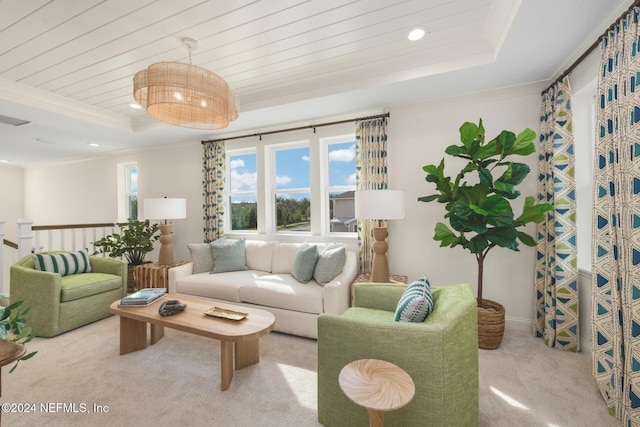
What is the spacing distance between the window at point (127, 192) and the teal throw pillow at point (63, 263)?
2130 millimetres

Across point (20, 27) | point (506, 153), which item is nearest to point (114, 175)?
point (20, 27)

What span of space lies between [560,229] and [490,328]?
1.06 metres

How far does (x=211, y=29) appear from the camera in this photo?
2.06 metres

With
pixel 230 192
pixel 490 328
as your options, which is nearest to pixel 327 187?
pixel 230 192

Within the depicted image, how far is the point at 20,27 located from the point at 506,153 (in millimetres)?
3861

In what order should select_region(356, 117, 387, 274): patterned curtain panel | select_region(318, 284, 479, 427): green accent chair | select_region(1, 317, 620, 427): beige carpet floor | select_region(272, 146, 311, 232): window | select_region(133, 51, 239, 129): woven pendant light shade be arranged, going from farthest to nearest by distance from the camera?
select_region(272, 146, 311, 232): window < select_region(356, 117, 387, 274): patterned curtain panel < select_region(133, 51, 239, 129): woven pendant light shade < select_region(1, 317, 620, 427): beige carpet floor < select_region(318, 284, 479, 427): green accent chair

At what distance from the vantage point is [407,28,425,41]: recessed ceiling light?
2.09 m

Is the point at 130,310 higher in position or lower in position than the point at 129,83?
lower

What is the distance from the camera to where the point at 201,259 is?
3.60m

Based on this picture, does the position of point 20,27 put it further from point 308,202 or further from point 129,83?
point 308,202

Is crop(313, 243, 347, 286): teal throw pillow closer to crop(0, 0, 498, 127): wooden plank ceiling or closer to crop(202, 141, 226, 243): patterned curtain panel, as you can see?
crop(0, 0, 498, 127): wooden plank ceiling

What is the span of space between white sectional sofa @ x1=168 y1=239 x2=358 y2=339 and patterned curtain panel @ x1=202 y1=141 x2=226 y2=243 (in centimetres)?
65

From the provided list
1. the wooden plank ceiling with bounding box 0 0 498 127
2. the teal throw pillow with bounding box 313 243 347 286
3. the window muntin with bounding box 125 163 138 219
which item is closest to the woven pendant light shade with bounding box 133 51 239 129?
the wooden plank ceiling with bounding box 0 0 498 127

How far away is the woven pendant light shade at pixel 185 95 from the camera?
182 centimetres
